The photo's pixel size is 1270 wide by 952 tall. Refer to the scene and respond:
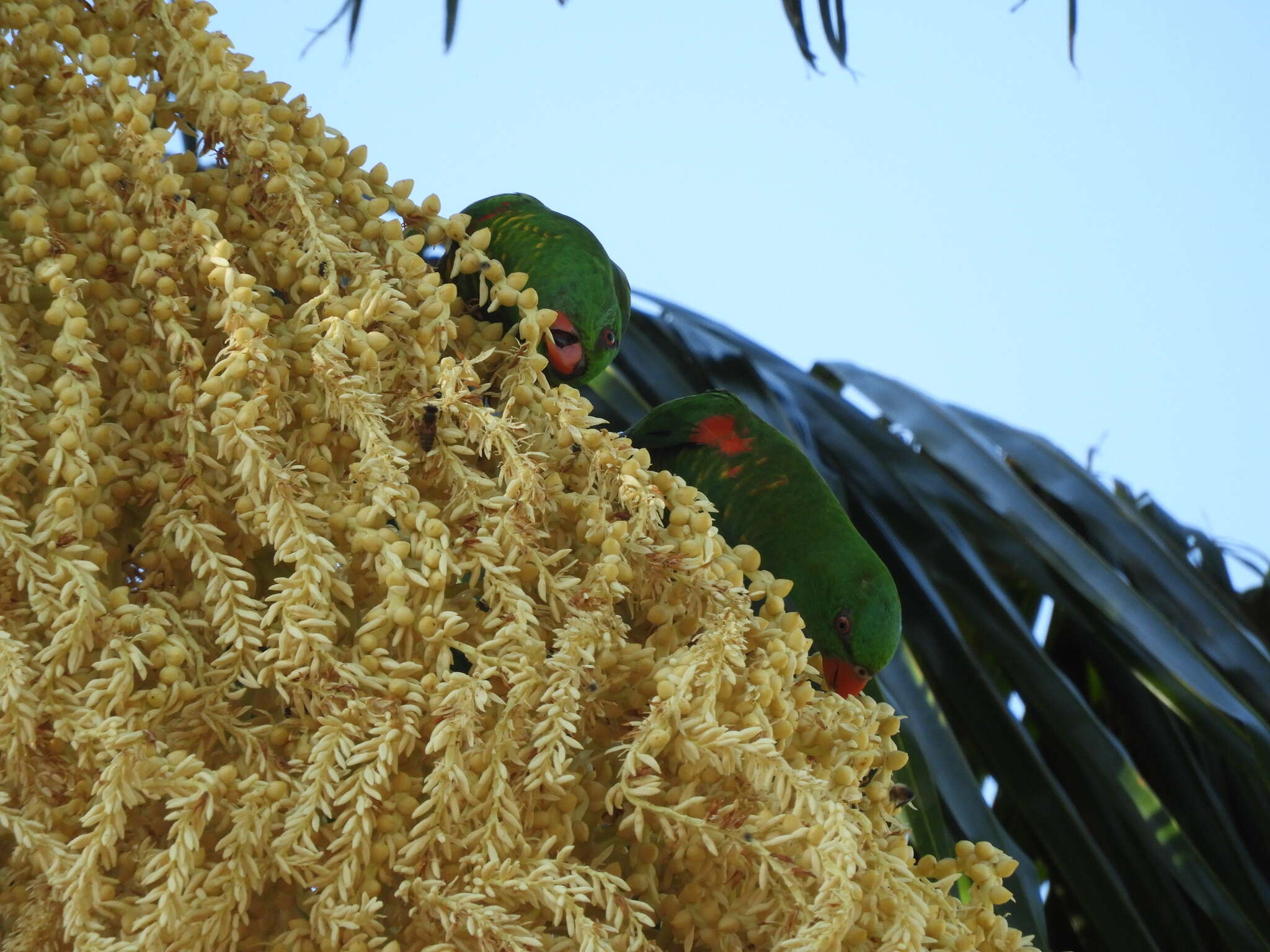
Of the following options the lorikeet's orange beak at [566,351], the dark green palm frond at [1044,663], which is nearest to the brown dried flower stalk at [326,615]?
the lorikeet's orange beak at [566,351]

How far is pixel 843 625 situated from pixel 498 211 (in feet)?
1.08

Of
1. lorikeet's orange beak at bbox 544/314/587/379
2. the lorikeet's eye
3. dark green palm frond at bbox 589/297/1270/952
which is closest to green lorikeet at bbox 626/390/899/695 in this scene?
the lorikeet's eye

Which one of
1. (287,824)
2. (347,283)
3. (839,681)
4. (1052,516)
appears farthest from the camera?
(1052,516)

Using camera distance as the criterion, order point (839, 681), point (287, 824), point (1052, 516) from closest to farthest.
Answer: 1. point (287, 824)
2. point (839, 681)
3. point (1052, 516)

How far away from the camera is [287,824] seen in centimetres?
43

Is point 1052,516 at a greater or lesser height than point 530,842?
greater

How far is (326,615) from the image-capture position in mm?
444

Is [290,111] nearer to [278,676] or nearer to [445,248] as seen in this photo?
[445,248]

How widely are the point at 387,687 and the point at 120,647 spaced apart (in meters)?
0.11

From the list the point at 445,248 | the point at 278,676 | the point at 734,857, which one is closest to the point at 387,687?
the point at 278,676

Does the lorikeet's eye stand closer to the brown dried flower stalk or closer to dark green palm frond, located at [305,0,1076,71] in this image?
the brown dried flower stalk

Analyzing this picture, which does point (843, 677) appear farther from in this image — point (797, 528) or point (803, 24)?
point (803, 24)

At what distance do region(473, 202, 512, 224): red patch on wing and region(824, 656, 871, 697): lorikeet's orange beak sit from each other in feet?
1.12

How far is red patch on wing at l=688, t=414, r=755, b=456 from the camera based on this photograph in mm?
701
